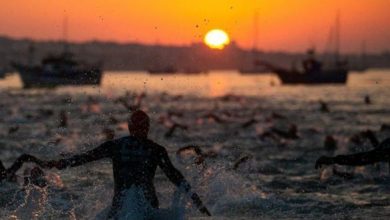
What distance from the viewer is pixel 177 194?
28.2 feet

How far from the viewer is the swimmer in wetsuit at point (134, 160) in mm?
8289

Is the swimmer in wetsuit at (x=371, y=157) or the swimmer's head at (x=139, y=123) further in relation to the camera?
the swimmer's head at (x=139, y=123)

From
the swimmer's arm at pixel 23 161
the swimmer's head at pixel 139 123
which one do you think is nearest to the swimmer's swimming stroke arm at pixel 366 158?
the swimmer's head at pixel 139 123

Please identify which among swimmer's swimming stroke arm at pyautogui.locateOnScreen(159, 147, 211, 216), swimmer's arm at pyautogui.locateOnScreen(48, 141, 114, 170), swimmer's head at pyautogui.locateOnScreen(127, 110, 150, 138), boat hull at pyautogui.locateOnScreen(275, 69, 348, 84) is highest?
swimmer's head at pyautogui.locateOnScreen(127, 110, 150, 138)

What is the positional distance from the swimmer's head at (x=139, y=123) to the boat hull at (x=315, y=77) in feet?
338

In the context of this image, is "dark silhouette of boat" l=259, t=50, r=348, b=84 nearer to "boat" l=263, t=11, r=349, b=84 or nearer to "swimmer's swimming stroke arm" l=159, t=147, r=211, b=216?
"boat" l=263, t=11, r=349, b=84

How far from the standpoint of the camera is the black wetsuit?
27.2 ft

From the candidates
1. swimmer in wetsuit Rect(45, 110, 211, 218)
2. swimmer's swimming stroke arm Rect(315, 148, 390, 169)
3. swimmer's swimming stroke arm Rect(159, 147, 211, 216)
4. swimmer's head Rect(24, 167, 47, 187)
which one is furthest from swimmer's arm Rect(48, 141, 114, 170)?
swimmer's head Rect(24, 167, 47, 187)

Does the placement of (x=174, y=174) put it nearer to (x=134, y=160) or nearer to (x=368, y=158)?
(x=134, y=160)

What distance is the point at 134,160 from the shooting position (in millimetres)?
8320

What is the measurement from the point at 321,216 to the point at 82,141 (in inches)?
695

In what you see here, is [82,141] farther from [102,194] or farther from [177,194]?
[177,194]

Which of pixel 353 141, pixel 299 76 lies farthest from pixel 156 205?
pixel 299 76

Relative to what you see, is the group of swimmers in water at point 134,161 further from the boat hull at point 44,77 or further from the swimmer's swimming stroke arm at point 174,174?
the boat hull at point 44,77
